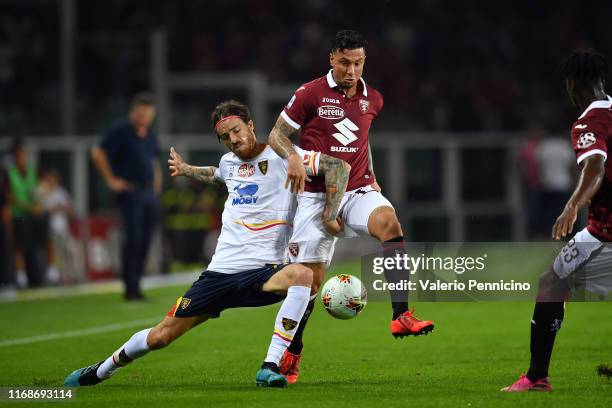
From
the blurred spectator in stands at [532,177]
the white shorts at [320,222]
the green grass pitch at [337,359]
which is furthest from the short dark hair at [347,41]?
the blurred spectator in stands at [532,177]

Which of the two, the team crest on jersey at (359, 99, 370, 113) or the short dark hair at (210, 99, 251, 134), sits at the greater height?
the team crest on jersey at (359, 99, 370, 113)

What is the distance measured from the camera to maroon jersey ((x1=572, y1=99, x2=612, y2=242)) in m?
6.55

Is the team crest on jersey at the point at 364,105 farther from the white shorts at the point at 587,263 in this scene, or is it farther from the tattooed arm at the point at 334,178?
the white shorts at the point at 587,263

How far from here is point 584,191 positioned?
6.52 m

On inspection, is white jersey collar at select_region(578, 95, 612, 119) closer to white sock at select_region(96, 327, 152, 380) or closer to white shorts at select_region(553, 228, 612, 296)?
white shorts at select_region(553, 228, 612, 296)

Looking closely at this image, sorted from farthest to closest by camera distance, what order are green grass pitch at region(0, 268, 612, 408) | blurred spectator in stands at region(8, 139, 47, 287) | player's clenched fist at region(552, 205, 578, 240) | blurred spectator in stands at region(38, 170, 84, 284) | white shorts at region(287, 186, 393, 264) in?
blurred spectator in stands at region(38, 170, 84, 284) → blurred spectator in stands at region(8, 139, 47, 287) → white shorts at region(287, 186, 393, 264) → green grass pitch at region(0, 268, 612, 408) → player's clenched fist at region(552, 205, 578, 240)

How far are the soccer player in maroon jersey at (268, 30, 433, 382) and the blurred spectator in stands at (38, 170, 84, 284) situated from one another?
978cm

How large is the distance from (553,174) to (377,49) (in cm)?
648

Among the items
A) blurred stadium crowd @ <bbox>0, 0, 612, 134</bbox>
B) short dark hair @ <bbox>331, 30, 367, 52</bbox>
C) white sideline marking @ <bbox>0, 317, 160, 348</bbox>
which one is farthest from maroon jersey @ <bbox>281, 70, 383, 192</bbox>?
blurred stadium crowd @ <bbox>0, 0, 612, 134</bbox>

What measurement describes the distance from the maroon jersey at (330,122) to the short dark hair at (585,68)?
181 centimetres

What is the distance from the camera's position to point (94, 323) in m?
12.3

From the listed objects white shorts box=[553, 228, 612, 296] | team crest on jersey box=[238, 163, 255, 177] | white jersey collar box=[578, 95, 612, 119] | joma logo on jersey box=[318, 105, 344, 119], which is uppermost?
joma logo on jersey box=[318, 105, 344, 119]

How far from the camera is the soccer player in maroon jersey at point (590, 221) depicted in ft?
21.4

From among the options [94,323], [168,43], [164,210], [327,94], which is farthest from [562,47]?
[327,94]
